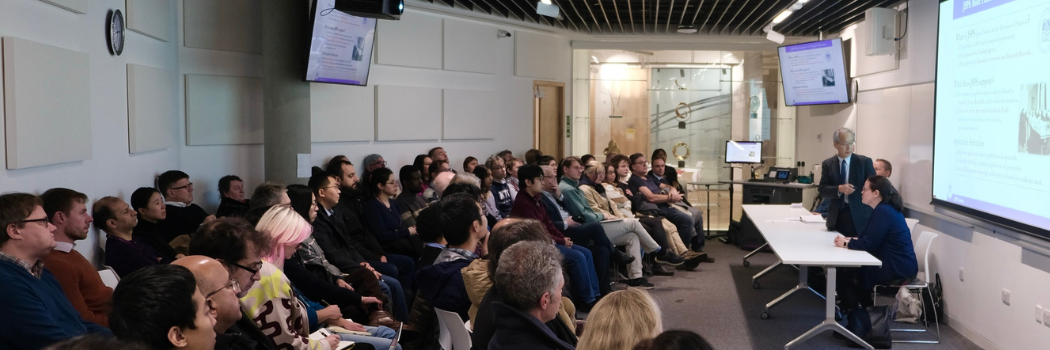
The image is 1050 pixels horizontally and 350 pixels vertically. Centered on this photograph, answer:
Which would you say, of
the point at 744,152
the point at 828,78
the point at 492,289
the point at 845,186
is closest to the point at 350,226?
the point at 492,289

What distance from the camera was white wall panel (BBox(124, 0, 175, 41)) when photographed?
5219 mm

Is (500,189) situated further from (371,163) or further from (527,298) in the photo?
(527,298)

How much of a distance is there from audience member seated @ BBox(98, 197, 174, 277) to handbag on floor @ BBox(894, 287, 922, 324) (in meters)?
5.02

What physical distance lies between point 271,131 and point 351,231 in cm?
149

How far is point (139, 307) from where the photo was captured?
2.02 metres

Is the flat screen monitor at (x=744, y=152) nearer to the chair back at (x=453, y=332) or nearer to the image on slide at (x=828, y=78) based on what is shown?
the image on slide at (x=828, y=78)

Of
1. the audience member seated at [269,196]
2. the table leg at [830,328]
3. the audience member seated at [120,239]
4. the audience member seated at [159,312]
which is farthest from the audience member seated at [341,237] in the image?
the table leg at [830,328]

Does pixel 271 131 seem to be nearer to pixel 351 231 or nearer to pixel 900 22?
pixel 351 231

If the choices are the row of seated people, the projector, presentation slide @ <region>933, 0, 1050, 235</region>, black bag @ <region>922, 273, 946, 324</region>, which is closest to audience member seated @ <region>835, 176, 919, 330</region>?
presentation slide @ <region>933, 0, 1050, 235</region>

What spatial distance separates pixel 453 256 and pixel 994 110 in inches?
136

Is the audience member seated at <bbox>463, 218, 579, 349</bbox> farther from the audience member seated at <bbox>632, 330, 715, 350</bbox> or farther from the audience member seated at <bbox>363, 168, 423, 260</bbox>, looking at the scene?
the audience member seated at <bbox>363, 168, 423, 260</bbox>

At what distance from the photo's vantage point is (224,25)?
6766 mm

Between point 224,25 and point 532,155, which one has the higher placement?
point 224,25

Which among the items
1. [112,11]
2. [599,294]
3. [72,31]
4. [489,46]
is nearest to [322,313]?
[72,31]
